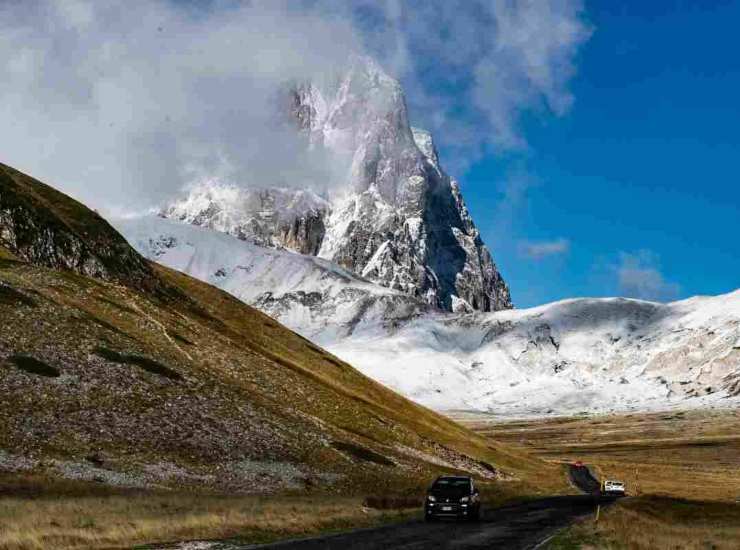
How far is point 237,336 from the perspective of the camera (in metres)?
116

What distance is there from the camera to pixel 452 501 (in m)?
42.3

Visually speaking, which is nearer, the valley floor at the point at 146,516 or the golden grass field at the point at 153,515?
the valley floor at the point at 146,516

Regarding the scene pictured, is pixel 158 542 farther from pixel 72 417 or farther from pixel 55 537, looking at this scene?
pixel 72 417

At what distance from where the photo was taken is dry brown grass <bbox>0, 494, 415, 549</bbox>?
2631 centimetres

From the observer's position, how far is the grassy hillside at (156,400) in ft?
171

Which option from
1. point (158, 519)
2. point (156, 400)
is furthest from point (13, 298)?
point (158, 519)

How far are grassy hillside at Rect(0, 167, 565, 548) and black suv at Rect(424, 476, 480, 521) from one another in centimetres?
1496

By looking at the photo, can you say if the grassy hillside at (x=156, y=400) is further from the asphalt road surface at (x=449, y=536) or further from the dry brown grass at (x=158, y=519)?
the asphalt road surface at (x=449, y=536)

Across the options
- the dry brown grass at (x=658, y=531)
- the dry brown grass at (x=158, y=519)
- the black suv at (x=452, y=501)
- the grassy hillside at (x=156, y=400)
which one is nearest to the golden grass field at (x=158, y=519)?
the dry brown grass at (x=158, y=519)

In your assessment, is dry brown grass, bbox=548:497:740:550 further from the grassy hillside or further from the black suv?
the grassy hillside

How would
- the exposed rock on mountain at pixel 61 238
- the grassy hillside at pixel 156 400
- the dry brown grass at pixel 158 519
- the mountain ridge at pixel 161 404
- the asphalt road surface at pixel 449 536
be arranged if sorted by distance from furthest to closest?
the exposed rock on mountain at pixel 61 238 → the mountain ridge at pixel 161 404 → the grassy hillside at pixel 156 400 → the asphalt road surface at pixel 449 536 → the dry brown grass at pixel 158 519

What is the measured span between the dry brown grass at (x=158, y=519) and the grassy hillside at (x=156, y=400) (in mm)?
4601

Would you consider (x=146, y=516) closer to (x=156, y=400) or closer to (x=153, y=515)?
(x=153, y=515)

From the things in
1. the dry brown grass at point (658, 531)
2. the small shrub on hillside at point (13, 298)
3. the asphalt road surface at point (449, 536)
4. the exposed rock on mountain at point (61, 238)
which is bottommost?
the asphalt road surface at point (449, 536)
